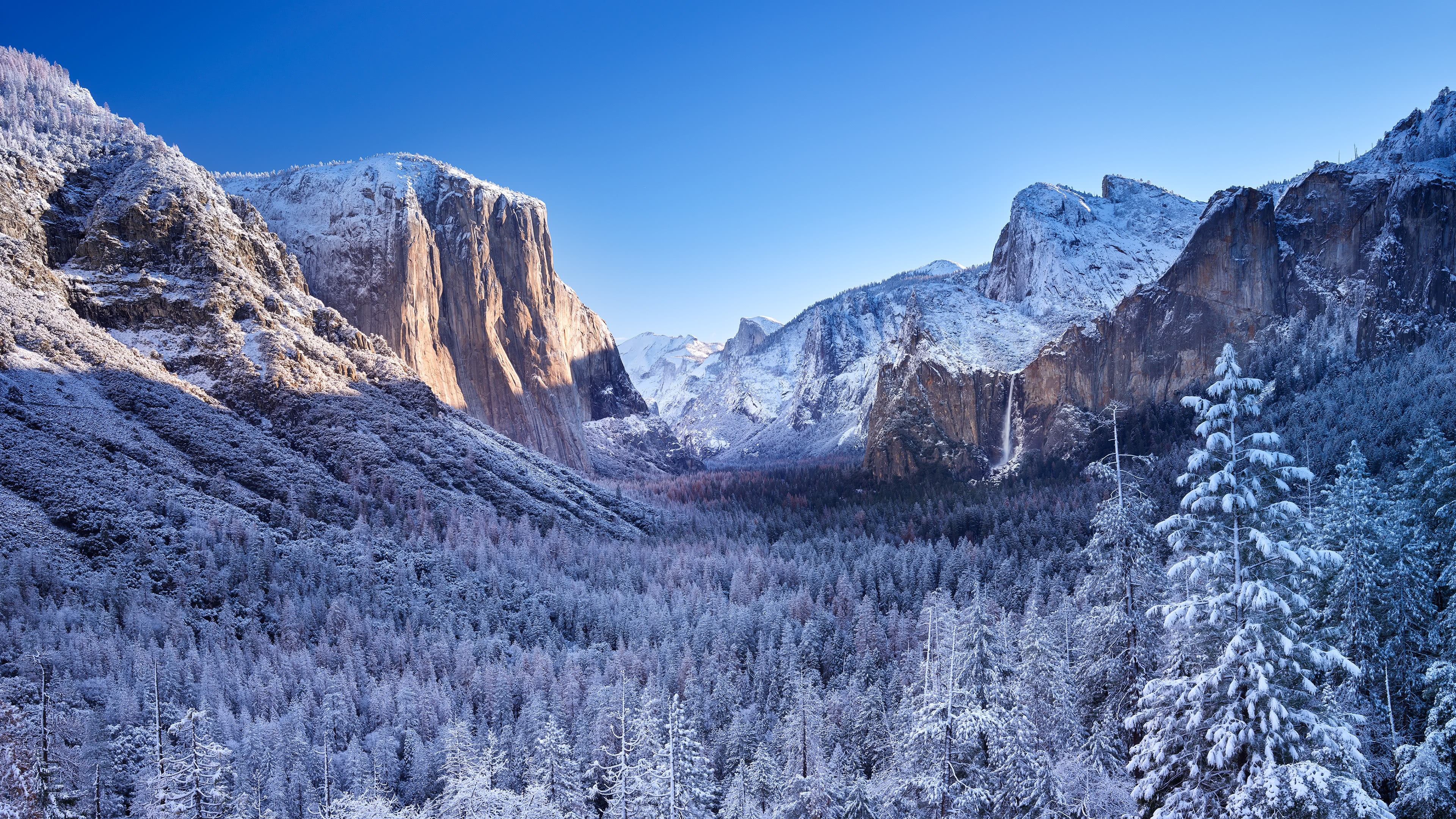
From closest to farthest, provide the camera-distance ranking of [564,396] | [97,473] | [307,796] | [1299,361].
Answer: [307,796] < [97,473] < [1299,361] < [564,396]

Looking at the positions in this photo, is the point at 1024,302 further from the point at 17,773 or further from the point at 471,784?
the point at 17,773

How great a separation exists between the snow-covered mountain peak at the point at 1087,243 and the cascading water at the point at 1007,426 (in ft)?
67.9

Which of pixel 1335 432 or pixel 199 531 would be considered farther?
pixel 1335 432

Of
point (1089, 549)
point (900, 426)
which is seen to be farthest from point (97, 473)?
point (900, 426)

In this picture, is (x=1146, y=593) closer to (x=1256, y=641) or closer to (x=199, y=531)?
(x=1256, y=641)

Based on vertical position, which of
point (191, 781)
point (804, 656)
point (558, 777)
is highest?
point (191, 781)

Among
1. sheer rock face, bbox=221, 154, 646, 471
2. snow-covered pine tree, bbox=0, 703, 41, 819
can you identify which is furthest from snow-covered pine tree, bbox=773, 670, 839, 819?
sheer rock face, bbox=221, 154, 646, 471

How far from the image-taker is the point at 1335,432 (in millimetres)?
80188

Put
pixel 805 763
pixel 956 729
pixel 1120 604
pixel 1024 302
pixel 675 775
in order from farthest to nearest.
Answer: pixel 1024 302 → pixel 805 763 → pixel 675 775 → pixel 1120 604 → pixel 956 729

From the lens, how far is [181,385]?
8062 cm

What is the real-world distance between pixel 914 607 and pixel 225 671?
5379 centimetres

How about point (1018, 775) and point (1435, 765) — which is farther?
point (1435, 765)

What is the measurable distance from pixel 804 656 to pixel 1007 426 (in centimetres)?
10351

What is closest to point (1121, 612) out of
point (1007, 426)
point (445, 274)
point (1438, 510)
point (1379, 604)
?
point (1379, 604)
